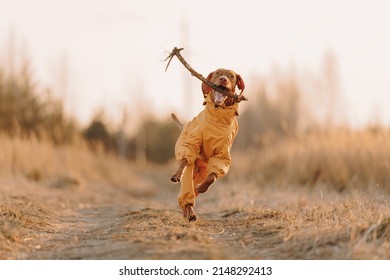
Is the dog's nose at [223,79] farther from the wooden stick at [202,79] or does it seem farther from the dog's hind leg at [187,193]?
the dog's hind leg at [187,193]

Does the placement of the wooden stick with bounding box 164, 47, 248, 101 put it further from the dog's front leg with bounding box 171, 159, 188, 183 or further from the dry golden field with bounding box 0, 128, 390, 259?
the dry golden field with bounding box 0, 128, 390, 259

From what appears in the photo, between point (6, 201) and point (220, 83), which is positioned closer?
point (220, 83)

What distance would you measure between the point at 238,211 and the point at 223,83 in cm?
211

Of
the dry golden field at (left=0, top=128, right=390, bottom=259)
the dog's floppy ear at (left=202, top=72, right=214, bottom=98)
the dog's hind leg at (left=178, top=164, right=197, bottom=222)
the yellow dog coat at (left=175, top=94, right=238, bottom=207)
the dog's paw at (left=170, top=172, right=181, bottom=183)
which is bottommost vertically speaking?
the dry golden field at (left=0, top=128, right=390, bottom=259)

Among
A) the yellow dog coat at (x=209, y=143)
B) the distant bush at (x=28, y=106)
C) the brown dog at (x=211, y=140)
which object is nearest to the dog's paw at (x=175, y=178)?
the brown dog at (x=211, y=140)

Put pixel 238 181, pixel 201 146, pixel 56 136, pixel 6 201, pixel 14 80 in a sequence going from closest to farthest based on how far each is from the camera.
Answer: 1. pixel 201 146
2. pixel 6 201
3. pixel 238 181
4. pixel 56 136
5. pixel 14 80

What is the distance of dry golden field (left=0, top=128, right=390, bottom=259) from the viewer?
4508 mm

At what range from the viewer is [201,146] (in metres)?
6.28

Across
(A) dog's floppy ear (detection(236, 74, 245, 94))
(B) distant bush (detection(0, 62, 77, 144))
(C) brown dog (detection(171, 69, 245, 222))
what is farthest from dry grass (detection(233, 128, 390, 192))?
(B) distant bush (detection(0, 62, 77, 144))

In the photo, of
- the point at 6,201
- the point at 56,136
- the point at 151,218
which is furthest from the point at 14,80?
the point at 151,218

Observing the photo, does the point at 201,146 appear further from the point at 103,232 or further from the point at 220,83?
the point at 103,232

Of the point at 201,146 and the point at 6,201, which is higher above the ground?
the point at 201,146
